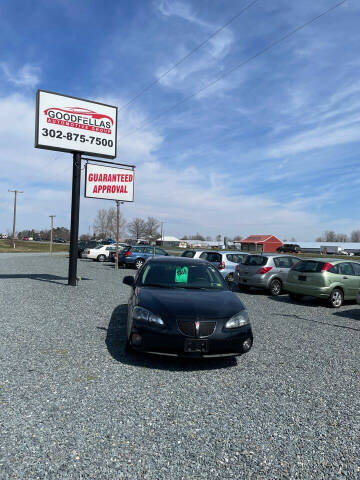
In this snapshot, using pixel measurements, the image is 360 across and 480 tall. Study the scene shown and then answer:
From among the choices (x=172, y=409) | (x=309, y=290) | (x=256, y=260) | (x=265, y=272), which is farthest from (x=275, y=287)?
(x=172, y=409)

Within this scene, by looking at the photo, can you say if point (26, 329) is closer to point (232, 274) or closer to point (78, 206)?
point (78, 206)

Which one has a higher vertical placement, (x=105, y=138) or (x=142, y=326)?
(x=105, y=138)

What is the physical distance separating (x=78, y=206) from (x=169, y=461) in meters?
11.8

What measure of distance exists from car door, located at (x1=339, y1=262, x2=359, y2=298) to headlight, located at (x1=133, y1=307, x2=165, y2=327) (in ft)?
26.7

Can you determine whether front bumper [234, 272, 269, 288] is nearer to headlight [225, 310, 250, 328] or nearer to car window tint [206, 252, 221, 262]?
car window tint [206, 252, 221, 262]

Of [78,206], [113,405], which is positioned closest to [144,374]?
[113,405]

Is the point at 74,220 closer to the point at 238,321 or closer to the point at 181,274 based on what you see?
the point at 181,274

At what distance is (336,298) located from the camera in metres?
11.0

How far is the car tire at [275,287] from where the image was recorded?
43.6 feet

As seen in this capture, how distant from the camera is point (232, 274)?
50.6 ft

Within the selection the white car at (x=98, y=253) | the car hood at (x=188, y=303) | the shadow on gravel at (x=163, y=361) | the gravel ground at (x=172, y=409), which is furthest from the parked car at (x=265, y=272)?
the white car at (x=98, y=253)

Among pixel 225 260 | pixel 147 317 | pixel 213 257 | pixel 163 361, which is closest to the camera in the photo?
pixel 147 317

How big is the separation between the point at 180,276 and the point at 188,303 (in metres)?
1.22

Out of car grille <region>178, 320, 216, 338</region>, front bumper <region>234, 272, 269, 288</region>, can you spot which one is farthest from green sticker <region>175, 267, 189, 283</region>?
front bumper <region>234, 272, 269, 288</region>
